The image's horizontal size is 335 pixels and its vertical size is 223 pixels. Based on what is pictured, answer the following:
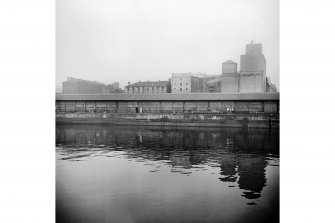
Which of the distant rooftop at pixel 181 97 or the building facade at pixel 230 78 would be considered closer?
the distant rooftop at pixel 181 97

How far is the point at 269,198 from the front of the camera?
5.98m

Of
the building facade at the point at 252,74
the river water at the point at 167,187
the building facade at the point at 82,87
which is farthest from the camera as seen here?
the building facade at the point at 82,87

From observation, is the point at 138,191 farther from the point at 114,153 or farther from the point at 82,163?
the point at 114,153

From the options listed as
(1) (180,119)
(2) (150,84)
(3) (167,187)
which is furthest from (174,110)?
(3) (167,187)

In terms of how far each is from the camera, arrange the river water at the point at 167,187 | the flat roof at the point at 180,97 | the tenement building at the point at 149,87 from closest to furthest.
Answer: the river water at the point at 167,187 < the flat roof at the point at 180,97 < the tenement building at the point at 149,87

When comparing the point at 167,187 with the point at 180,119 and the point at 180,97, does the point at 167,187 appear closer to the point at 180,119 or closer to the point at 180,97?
the point at 180,119

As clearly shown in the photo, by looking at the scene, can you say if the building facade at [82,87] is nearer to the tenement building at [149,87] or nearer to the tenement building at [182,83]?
the tenement building at [149,87]

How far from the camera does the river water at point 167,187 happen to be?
205 inches

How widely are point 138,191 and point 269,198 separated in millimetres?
3070

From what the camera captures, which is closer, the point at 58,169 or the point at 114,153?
the point at 58,169

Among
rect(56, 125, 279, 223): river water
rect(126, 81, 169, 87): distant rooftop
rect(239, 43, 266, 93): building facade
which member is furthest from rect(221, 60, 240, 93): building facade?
rect(56, 125, 279, 223): river water

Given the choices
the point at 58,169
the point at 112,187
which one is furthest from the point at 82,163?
the point at 112,187

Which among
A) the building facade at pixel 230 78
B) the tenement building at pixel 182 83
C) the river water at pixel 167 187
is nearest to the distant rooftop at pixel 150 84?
the tenement building at pixel 182 83

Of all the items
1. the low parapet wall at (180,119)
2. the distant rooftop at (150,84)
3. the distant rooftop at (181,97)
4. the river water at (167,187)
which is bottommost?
the river water at (167,187)
